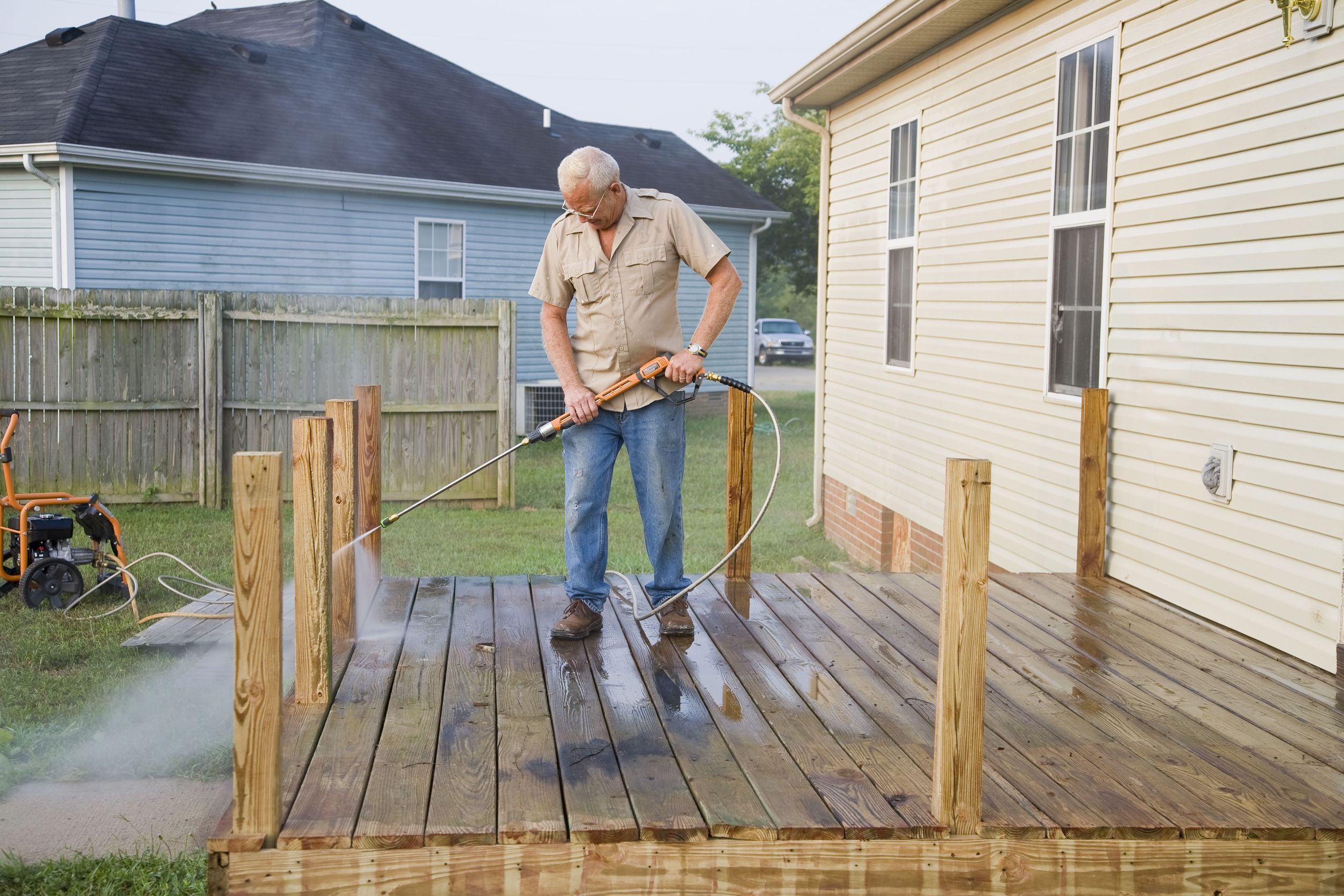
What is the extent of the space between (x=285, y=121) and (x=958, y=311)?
427 inches

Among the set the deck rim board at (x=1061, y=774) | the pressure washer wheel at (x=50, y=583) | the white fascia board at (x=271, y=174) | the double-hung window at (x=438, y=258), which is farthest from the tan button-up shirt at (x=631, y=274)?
the double-hung window at (x=438, y=258)

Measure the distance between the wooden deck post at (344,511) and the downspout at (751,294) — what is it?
15284 mm

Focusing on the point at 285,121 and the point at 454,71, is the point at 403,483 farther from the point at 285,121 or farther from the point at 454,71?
the point at 454,71

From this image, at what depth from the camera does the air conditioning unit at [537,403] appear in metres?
17.3

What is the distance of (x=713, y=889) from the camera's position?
2.92 metres

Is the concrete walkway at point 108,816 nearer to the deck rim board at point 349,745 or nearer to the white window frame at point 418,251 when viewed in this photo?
the deck rim board at point 349,745

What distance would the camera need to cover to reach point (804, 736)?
11.7ft

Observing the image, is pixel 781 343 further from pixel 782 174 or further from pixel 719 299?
pixel 719 299

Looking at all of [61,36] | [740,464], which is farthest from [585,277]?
[61,36]

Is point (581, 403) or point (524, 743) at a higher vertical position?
point (581, 403)

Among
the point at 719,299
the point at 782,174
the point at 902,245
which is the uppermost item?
the point at 782,174

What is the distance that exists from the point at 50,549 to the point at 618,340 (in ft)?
13.2

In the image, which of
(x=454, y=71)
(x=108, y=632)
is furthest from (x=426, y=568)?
(x=454, y=71)

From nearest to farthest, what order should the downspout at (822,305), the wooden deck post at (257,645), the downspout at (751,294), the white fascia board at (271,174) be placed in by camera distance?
the wooden deck post at (257,645)
the downspout at (822,305)
the white fascia board at (271,174)
the downspout at (751,294)
